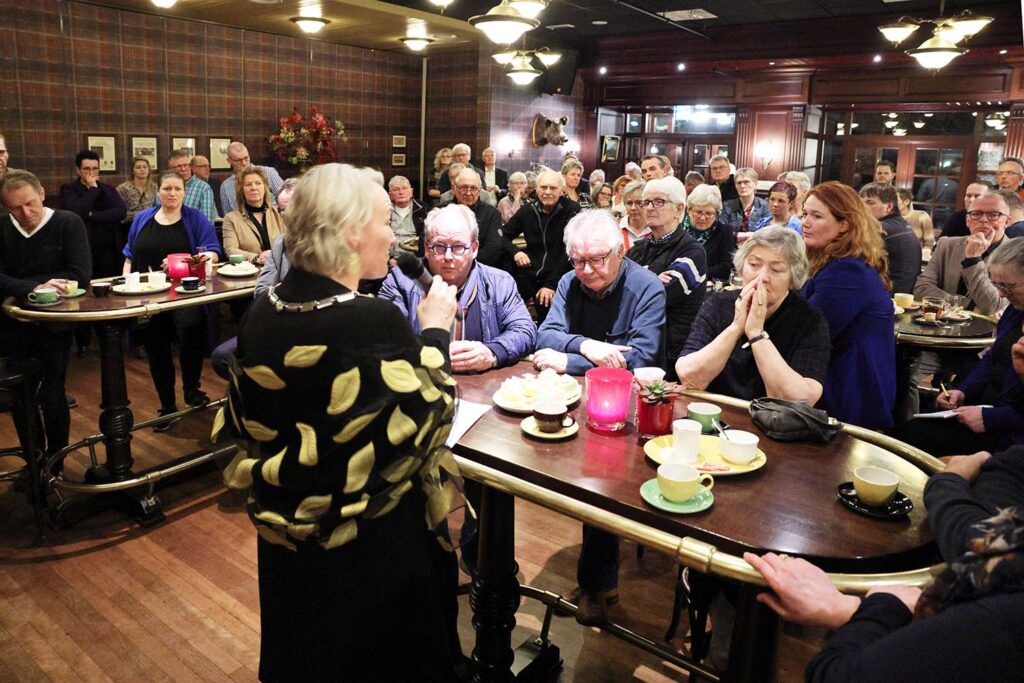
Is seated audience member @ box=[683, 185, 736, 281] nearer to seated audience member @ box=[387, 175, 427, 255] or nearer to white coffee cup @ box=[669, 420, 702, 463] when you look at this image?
seated audience member @ box=[387, 175, 427, 255]

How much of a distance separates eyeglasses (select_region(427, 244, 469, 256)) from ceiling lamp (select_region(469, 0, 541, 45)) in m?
2.97

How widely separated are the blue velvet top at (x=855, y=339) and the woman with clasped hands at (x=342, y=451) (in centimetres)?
173

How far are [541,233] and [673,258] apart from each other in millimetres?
1778

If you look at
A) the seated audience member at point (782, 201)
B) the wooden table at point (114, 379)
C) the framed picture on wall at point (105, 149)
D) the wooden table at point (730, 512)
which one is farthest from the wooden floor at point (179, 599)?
the framed picture on wall at point (105, 149)

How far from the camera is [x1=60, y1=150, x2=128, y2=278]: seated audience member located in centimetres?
632

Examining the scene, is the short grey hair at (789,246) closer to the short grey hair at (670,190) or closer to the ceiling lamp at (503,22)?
the short grey hair at (670,190)

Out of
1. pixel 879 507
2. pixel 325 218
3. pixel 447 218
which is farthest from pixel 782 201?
pixel 325 218

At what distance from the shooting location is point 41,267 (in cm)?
390

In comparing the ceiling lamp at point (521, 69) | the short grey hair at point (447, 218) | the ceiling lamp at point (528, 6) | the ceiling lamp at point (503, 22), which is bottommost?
the short grey hair at point (447, 218)

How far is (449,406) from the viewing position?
1.64m

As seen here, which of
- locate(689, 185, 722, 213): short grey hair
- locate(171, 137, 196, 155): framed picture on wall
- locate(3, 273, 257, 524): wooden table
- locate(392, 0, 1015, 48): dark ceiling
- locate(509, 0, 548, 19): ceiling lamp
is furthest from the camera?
locate(392, 0, 1015, 48): dark ceiling

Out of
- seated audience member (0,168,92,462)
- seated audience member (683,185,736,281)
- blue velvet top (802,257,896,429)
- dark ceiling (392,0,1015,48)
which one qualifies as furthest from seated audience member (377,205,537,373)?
dark ceiling (392,0,1015,48)

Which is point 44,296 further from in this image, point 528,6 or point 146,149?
point 146,149

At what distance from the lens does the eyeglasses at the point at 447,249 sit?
276 centimetres
